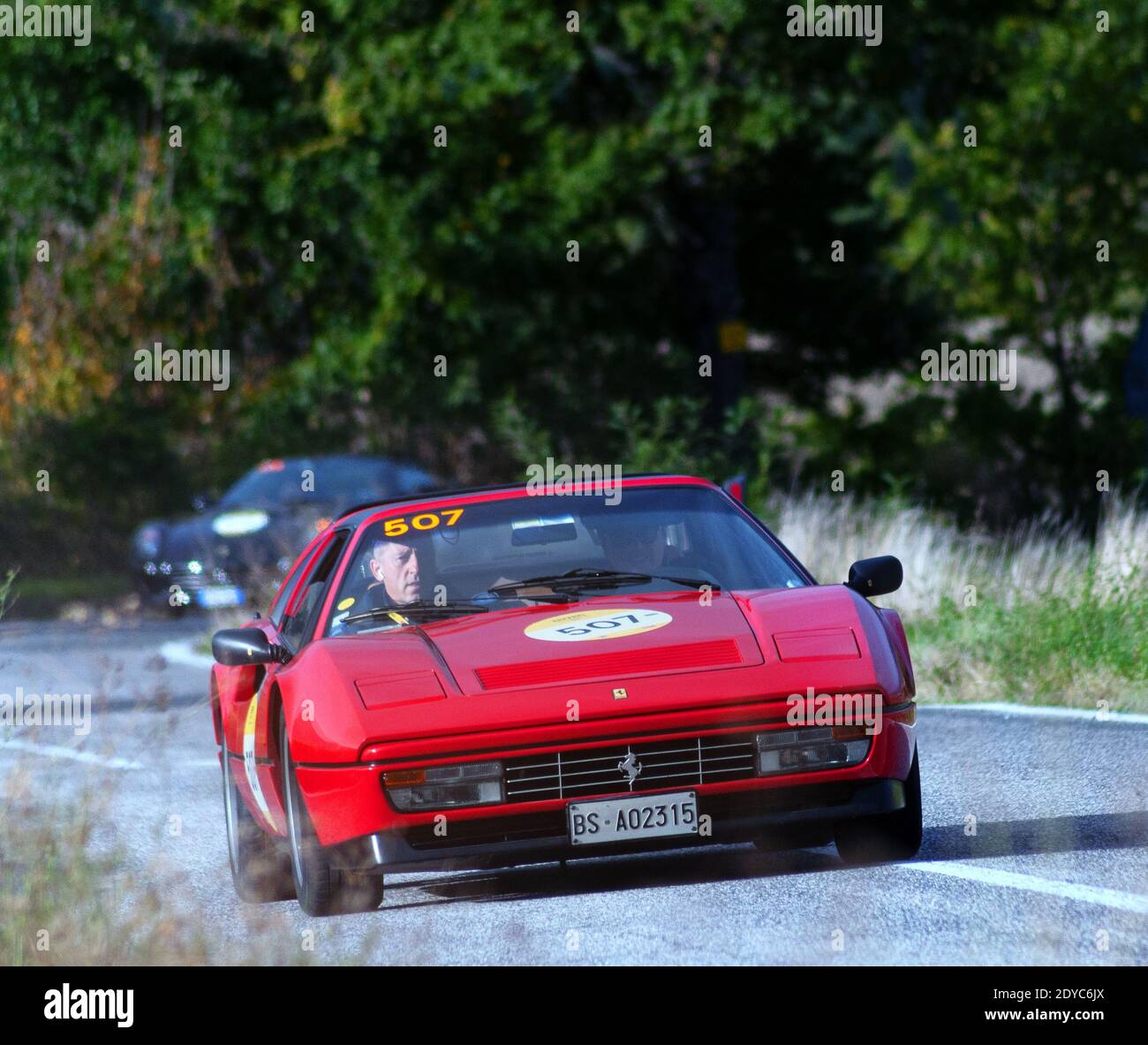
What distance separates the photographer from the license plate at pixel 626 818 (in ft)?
23.8

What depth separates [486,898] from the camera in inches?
314

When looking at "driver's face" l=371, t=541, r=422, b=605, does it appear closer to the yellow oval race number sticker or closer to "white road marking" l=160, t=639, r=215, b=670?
the yellow oval race number sticker

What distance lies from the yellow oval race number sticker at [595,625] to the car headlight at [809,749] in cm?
59

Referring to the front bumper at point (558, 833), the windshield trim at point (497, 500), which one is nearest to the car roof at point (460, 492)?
the windshield trim at point (497, 500)

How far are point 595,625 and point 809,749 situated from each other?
833mm

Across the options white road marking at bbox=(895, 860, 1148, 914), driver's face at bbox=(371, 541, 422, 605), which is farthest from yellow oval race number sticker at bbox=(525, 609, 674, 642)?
white road marking at bbox=(895, 860, 1148, 914)

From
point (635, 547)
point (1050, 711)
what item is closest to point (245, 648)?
point (635, 547)

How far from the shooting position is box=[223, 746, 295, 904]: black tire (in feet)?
27.4

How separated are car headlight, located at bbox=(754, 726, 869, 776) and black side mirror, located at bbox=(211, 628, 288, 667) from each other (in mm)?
1807

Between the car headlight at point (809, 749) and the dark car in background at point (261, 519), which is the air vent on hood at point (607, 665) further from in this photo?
the dark car in background at point (261, 519)

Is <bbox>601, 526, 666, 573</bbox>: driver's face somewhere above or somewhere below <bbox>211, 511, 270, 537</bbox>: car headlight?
above

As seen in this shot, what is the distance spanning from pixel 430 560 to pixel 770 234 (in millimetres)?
30511
